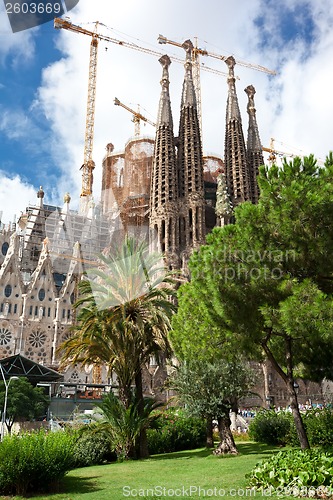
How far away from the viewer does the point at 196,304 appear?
48.5 feet

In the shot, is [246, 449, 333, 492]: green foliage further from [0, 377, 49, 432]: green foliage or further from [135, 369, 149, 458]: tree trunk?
[0, 377, 49, 432]: green foliage

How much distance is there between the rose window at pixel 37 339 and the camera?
52906 millimetres

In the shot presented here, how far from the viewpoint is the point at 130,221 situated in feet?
204

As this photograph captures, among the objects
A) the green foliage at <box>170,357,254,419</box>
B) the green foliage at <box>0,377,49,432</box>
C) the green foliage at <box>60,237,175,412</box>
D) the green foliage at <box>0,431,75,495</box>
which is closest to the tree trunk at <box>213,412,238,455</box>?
the green foliage at <box>170,357,254,419</box>

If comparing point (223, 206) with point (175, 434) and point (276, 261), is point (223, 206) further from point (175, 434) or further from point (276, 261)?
point (276, 261)

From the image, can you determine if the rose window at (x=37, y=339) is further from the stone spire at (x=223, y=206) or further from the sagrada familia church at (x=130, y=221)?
the stone spire at (x=223, y=206)

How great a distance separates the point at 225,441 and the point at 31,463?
834cm

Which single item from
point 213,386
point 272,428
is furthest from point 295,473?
point 272,428

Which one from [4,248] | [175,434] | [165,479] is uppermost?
[4,248]

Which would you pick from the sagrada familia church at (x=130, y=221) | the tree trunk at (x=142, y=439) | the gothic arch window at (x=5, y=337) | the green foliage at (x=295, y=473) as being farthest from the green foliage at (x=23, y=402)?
the green foliage at (x=295, y=473)

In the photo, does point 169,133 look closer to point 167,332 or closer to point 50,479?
point 167,332

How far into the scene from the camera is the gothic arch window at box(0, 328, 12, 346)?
2024 inches

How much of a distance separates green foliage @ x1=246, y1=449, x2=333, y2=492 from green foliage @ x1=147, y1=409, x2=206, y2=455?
8.92 meters

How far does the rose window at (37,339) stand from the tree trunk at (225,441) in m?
40.1
